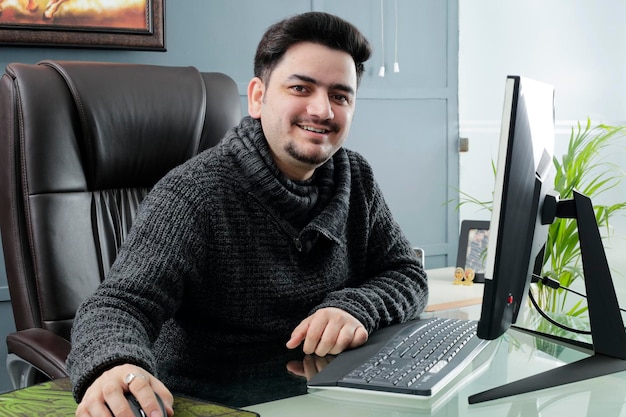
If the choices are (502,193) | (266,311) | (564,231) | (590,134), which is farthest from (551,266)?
(502,193)

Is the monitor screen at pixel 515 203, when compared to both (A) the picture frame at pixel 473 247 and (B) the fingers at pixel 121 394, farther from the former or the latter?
(A) the picture frame at pixel 473 247

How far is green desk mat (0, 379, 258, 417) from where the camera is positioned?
35.8 inches

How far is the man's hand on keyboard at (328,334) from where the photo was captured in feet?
3.97

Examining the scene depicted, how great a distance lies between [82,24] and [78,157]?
111cm

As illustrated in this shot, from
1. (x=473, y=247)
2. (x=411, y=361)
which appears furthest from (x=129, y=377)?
(x=473, y=247)

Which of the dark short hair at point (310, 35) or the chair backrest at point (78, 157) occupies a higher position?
the dark short hair at point (310, 35)

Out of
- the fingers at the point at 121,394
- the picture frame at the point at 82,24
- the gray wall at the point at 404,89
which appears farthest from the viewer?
the gray wall at the point at 404,89

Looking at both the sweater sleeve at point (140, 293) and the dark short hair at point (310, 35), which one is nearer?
the sweater sleeve at point (140, 293)

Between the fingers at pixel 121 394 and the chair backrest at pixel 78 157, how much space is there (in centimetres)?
63

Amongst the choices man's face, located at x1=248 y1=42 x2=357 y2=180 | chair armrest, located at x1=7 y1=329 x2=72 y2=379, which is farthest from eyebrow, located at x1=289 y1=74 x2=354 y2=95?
chair armrest, located at x1=7 y1=329 x2=72 y2=379

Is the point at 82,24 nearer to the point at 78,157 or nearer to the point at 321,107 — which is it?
the point at 78,157

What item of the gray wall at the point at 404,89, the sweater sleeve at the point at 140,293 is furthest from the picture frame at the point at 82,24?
the sweater sleeve at the point at 140,293

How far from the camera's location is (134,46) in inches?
104

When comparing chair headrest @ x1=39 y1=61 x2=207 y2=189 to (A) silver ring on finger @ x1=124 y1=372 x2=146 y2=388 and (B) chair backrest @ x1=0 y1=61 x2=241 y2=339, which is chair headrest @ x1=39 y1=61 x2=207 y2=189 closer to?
(B) chair backrest @ x1=0 y1=61 x2=241 y2=339
